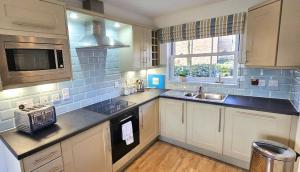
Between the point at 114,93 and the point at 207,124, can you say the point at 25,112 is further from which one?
the point at 207,124

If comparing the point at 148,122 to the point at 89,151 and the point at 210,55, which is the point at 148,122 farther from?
the point at 210,55

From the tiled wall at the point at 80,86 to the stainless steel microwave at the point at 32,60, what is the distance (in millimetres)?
371

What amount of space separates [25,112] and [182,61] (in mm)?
2535

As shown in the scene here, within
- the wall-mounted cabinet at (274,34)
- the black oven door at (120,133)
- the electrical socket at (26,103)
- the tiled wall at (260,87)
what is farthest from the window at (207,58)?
the electrical socket at (26,103)

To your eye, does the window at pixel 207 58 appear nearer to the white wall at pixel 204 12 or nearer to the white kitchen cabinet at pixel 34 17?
the white wall at pixel 204 12

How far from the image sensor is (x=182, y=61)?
310 cm

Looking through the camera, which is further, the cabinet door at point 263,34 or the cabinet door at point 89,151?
the cabinet door at point 263,34

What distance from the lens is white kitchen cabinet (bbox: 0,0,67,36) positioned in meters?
1.17

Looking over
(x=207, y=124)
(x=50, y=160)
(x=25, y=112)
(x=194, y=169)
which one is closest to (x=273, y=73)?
(x=207, y=124)

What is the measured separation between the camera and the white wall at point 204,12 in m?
2.31

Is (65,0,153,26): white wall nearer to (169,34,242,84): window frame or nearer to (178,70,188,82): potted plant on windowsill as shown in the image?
(169,34,242,84): window frame

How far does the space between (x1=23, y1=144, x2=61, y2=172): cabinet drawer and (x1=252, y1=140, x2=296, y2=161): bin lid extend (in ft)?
6.46

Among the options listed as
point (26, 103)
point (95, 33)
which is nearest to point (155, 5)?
point (95, 33)

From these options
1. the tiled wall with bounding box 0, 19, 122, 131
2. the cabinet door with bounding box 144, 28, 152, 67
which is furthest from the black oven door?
the cabinet door with bounding box 144, 28, 152, 67
